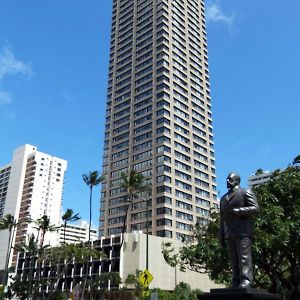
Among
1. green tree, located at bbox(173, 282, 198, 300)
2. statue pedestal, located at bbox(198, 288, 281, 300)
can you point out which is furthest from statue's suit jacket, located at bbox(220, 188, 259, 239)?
green tree, located at bbox(173, 282, 198, 300)

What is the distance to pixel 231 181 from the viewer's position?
9.67 m

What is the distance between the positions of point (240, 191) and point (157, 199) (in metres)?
82.1

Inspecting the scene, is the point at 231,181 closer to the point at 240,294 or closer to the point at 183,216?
the point at 240,294

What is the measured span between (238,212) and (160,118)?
91.1m

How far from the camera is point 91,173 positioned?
6569 centimetres

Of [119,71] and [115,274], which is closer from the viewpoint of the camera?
[115,274]

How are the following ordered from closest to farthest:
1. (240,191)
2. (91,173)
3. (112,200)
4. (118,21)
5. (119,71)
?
(240,191)
(91,173)
(112,200)
(119,71)
(118,21)

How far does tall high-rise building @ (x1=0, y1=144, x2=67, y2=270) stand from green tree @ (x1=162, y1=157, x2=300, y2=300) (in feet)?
420

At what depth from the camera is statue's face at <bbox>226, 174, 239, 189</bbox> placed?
9656 mm

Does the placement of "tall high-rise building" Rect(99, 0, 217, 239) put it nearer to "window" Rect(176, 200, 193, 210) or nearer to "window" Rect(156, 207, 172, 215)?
"window" Rect(156, 207, 172, 215)

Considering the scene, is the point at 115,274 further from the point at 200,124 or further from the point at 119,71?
the point at 119,71

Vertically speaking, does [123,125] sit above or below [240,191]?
above

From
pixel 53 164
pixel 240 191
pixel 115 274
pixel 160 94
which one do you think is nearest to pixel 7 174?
pixel 53 164

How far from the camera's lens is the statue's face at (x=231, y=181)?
9.66m
